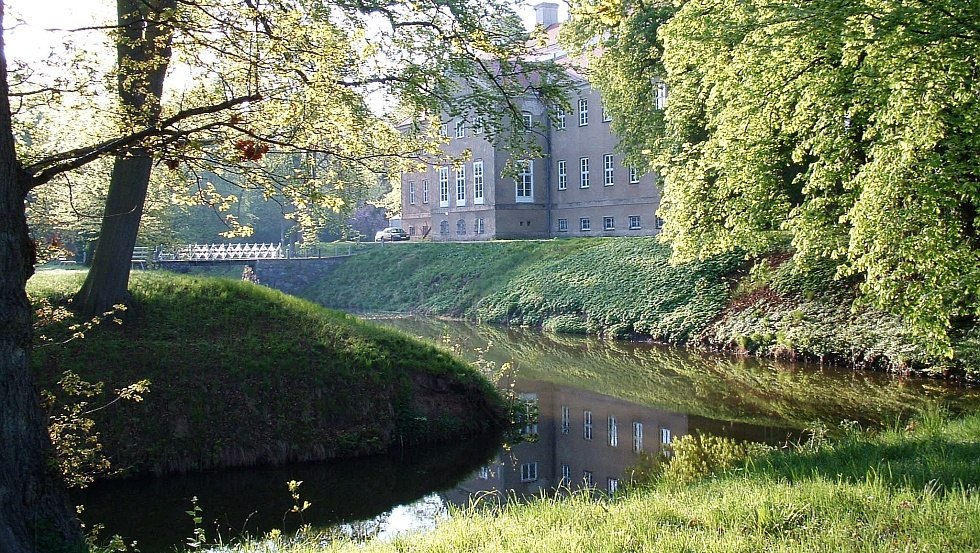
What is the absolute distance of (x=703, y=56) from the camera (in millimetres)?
13734

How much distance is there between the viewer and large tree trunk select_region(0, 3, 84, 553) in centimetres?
513

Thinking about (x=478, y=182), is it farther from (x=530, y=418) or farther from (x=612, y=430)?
(x=612, y=430)

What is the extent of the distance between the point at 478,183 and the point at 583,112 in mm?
7387

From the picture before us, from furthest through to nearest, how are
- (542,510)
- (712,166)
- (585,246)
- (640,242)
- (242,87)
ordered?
1. (585,246)
2. (640,242)
3. (712,166)
4. (242,87)
5. (542,510)

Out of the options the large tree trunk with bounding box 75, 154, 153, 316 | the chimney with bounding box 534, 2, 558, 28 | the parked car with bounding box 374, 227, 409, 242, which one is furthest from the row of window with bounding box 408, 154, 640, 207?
the large tree trunk with bounding box 75, 154, 153, 316

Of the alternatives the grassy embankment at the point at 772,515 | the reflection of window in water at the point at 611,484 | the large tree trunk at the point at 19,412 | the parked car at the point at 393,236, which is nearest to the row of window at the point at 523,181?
the parked car at the point at 393,236

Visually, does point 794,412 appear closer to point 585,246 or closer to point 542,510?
point 542,510

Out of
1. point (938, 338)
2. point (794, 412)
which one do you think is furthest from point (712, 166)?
point (938, 338)

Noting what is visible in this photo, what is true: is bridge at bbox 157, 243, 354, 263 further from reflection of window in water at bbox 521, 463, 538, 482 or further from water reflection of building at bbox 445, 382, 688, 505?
reflection of window in water at bbox 521, 463, 538, 482

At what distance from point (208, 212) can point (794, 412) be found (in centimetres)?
4798

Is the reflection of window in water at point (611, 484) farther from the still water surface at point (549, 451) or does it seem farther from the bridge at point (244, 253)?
the bridge at point (244, 253)

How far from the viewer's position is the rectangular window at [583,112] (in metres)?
45.0

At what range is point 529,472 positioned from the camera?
10633 millimetres

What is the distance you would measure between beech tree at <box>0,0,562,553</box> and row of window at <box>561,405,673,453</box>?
4402 millimetres
